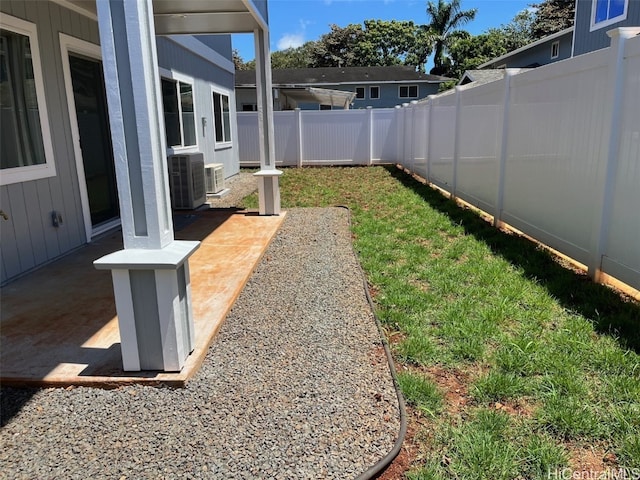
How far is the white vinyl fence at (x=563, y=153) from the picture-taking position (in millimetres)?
3766

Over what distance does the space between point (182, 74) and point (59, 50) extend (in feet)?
14.0

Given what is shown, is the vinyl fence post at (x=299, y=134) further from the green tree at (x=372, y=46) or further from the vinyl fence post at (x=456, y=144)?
the green tree at (x=372, y=46)

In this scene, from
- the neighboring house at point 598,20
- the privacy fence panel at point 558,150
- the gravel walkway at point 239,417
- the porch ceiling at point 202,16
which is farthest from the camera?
the neighboring house at point 598,20

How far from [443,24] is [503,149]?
122ft

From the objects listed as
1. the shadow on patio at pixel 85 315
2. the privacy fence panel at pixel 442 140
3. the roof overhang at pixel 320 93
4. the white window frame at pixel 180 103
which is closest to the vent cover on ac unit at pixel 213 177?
the white window frame at pixel 180 103

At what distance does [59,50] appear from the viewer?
16.8 feet

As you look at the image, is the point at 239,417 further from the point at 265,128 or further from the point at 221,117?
the point at 221,117

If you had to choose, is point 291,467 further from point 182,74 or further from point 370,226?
point 182,74

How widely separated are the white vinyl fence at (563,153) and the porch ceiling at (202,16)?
3574mm

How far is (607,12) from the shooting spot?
11.8 m

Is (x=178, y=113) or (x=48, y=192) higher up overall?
(x=178, y=113)

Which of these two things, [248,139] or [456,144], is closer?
[456,144]

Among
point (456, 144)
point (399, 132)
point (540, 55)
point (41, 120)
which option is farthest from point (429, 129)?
point (540, 55)

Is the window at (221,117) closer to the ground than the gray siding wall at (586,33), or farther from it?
closer to the ground
